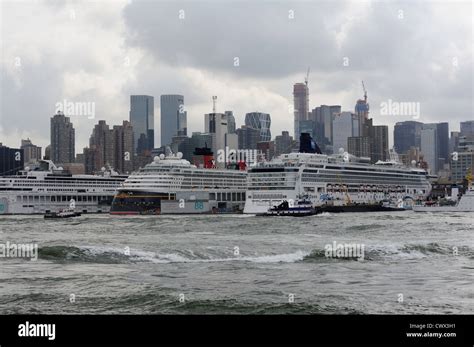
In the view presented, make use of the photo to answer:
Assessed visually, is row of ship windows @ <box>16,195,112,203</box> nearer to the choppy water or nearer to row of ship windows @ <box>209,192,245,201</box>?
row of ship windows @ <box>209,192,245,201</box>

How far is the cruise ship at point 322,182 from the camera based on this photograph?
349ft

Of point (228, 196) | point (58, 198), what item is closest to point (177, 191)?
point (228, 196)

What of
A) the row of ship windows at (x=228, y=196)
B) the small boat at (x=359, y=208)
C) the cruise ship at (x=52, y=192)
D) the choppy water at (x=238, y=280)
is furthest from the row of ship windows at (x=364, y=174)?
the choppy water at (x=238, y=280)

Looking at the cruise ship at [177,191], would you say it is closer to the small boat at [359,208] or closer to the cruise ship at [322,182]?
the cruise ship at [322,182]

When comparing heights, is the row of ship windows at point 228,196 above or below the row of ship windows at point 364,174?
below

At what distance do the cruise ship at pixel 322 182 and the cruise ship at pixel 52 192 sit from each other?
44.2 m

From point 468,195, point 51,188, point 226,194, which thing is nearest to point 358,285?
point 468,195

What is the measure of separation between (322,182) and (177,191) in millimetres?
25970

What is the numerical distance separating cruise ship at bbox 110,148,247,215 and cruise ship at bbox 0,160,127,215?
62.4ft

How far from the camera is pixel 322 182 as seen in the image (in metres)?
112

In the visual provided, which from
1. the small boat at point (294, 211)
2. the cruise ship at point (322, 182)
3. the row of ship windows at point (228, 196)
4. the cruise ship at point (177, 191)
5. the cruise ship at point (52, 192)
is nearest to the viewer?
the small boat at point (294, 211)

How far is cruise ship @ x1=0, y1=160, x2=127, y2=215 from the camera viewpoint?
13125 cm
